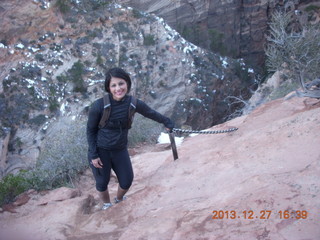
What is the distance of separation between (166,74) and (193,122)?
10.5 feet

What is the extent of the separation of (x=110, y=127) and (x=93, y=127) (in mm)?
152

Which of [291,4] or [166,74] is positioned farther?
[291,4]

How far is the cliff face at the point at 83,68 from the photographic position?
1577cm

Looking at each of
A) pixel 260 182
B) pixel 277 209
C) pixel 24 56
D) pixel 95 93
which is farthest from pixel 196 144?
pixel 24 56

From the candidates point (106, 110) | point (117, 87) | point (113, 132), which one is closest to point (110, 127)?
point (113, 132)

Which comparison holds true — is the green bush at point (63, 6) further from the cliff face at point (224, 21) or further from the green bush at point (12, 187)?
the green bush at point (12, 187)

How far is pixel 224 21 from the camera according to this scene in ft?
95.3

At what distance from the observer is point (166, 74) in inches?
788

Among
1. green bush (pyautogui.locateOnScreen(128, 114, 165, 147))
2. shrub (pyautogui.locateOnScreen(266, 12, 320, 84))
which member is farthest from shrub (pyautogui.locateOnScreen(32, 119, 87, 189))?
shrub (pyautogui.locateOnScreen(266, 12, 320, 84))

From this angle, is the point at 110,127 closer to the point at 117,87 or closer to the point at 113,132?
the point at 113,132

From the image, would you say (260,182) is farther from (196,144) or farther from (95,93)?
(95,93)

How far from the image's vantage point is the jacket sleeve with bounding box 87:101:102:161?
2.95 metres

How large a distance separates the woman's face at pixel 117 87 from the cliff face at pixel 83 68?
1286 cm
